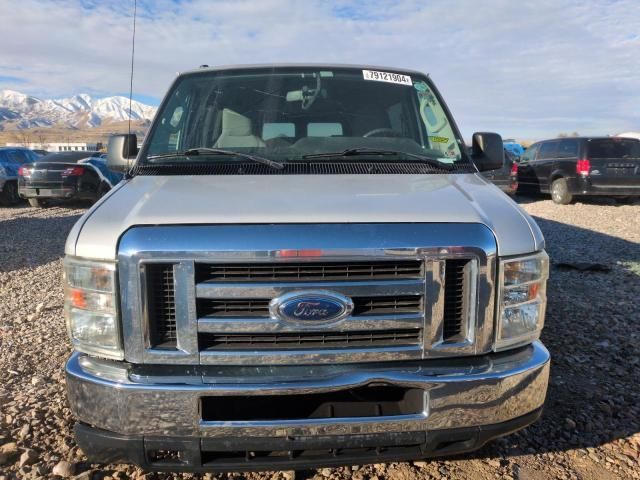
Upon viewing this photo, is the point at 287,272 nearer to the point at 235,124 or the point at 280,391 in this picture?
the point at 280,391

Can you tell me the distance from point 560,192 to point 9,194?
1506 centimetres

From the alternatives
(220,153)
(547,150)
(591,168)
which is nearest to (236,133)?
(220,153)

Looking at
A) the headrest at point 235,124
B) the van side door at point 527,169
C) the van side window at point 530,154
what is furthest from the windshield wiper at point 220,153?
the van side window at point 530,154

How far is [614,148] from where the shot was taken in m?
12.7

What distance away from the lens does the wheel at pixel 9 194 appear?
1401 centimetres

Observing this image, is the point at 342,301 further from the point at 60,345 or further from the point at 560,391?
the point at 60,345

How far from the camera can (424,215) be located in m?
2.16

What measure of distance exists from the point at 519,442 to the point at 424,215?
163 cm

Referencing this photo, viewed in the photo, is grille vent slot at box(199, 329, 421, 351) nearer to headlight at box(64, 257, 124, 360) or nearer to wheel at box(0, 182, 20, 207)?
headlight at box(64, 257, 124, 360)

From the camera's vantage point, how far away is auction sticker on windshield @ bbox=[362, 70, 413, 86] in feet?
11.8

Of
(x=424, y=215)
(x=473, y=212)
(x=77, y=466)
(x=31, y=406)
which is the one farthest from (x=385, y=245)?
(x=31, y=406)

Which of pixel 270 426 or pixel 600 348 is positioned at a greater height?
pixel 270 426

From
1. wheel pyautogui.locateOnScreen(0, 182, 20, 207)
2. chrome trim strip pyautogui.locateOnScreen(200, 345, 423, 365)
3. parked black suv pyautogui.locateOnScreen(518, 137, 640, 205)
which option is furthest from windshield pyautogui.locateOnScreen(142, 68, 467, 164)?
wheel pyautogui.locateOnScreen(0, 182, 20, 207)

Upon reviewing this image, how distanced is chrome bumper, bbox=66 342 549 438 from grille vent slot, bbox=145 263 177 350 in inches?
4.9
